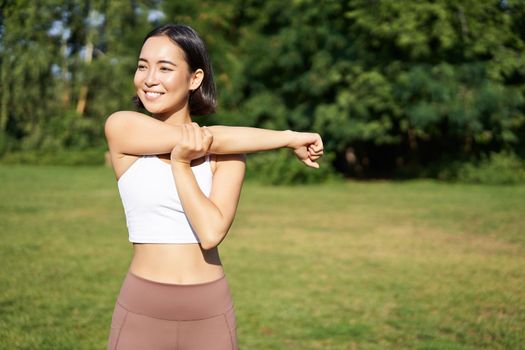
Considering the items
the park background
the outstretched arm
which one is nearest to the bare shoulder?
the outstretched arm

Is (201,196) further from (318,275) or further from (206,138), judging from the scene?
(318,275)

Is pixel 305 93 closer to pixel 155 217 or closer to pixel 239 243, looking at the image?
pixel 239 243

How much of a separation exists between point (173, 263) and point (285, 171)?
824 inches

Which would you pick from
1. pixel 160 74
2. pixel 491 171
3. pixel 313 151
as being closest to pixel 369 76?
pixel 491 171

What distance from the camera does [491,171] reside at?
926 inches

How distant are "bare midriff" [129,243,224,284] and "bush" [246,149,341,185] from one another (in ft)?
66.6

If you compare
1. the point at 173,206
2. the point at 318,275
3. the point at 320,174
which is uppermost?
the point at 173,206

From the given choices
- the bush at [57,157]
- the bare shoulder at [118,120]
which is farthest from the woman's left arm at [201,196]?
the bush at [57,157]

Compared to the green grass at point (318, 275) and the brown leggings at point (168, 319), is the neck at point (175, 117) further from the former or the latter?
the green grass at point (318, 275)

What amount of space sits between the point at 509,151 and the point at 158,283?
25.4 metres

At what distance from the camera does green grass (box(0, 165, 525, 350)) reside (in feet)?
18.1

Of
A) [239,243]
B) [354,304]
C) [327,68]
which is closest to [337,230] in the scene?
[239,243]

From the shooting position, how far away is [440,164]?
85.9 feet

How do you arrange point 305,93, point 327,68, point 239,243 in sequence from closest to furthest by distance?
point 239,243, point 327,68, point 305,93
